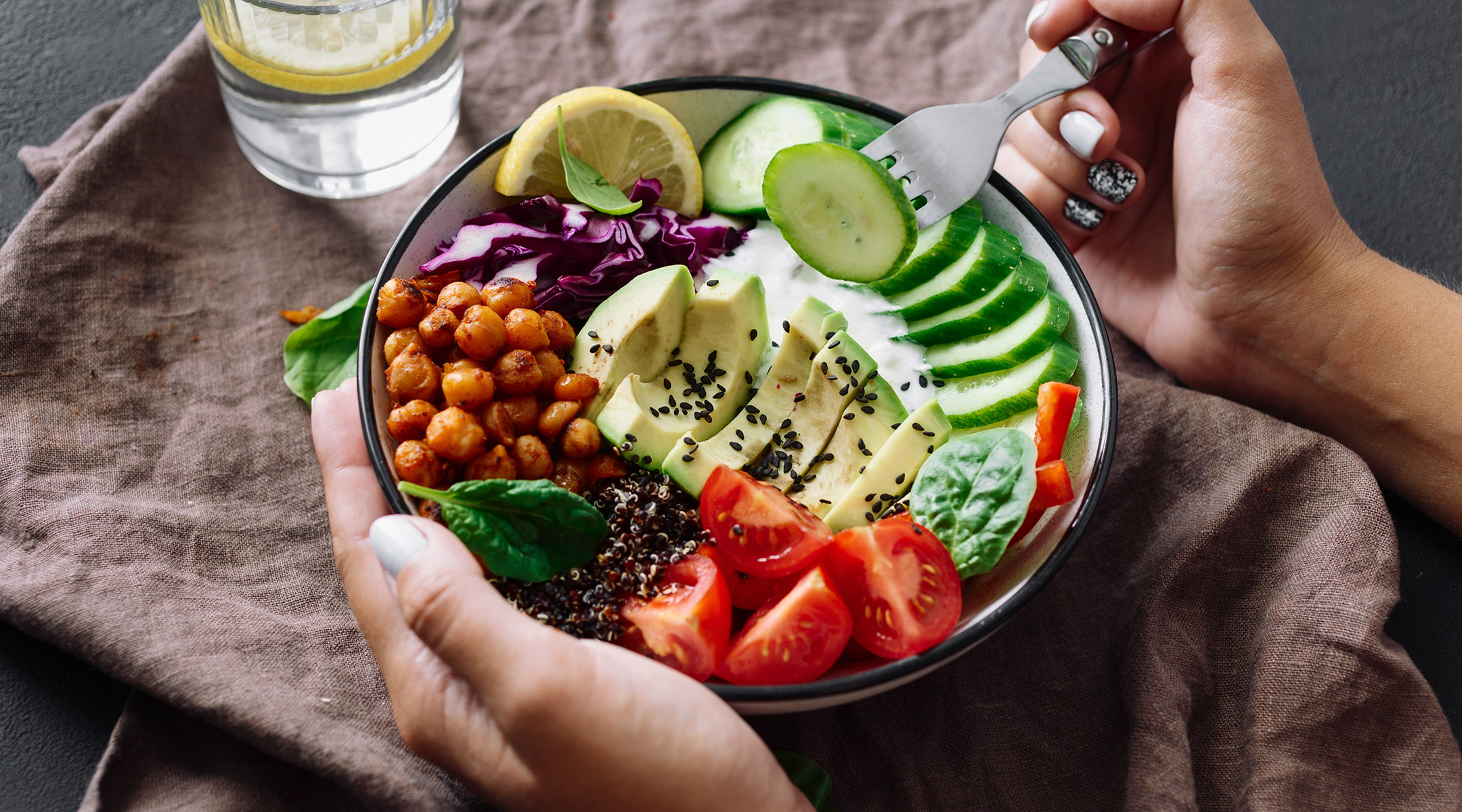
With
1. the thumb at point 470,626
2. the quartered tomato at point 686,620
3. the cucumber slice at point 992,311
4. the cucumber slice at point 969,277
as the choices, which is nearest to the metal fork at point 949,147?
the cucumber slice at point 969,277

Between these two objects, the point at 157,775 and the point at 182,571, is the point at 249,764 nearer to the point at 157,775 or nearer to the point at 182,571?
the point at 157,775

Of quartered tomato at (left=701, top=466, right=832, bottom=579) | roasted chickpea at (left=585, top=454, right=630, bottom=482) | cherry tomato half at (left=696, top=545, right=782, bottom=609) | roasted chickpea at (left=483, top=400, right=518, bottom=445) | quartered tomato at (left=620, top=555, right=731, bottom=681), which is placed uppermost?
roasted chickpea at (left=483, top=400, right=518, bottom=445)

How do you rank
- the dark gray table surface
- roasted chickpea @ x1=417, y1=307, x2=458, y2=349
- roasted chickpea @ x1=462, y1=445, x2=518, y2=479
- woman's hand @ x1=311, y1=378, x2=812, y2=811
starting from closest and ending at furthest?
woman's hand @ x1=311, y1=378, x2=812, y2=811 → roasted chickpea @ x1=462, y1=445, x2=518, y2=479 → roasted chickpea @ x1=417, y1=307, x2=458, y2=349 → the dark gray table surface

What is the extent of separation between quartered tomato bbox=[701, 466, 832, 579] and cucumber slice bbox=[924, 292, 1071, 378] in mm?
664

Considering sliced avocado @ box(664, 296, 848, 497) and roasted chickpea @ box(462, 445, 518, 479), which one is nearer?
roasted chickpea @ box(462, 445, 518, 479)

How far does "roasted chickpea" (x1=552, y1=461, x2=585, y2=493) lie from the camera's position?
7.70 ft

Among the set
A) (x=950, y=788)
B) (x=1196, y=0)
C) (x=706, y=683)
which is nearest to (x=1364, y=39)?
(x=1196, y=0)

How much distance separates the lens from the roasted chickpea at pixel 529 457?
7.50 feet

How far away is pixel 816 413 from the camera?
2512mm

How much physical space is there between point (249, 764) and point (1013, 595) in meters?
1.86

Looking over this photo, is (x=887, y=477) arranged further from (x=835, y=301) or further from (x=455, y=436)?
(x=455, y=436)

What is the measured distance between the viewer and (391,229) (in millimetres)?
3232

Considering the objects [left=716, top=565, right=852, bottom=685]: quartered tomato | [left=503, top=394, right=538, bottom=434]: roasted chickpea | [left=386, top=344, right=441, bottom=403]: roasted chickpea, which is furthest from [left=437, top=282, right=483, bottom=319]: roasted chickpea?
[left=716, top=565, right=852, bottom=685]: quartered tomato

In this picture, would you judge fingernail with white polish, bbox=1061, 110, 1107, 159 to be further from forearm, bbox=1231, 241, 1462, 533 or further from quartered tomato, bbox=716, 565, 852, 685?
quartered tomato, bbox=716, 565, 852, 685
